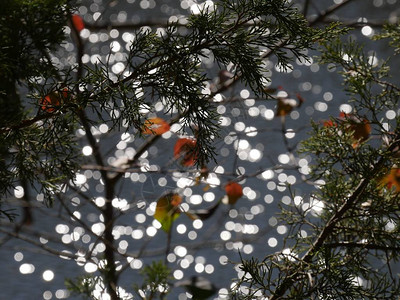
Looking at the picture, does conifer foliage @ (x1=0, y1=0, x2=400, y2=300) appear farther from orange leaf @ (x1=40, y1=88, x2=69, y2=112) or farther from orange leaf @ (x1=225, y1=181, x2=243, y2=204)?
orange leaf @ (x1=225, y1=181, x2=243, y2=204)

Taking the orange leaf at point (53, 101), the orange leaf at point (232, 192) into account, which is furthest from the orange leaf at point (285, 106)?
the orange leaf at point (53, 101)

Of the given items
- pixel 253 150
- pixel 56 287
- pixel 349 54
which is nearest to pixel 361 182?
pixel 349 54

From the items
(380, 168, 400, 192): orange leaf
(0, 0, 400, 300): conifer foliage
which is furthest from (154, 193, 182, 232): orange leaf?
(380, 168, 400, 192): orange leaf

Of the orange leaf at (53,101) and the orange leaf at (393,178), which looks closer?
the orange leaf at (53,101)

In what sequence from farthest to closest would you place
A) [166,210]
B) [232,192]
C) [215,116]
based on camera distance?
[232,192]
[166,210]
[215,116]

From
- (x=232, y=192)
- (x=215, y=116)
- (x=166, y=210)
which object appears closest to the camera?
(x=215, y=116)

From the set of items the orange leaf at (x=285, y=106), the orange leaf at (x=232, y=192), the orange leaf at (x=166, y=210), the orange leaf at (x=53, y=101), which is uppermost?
the orange leaf at (x=285, y=106)

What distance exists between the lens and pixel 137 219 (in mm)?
1810

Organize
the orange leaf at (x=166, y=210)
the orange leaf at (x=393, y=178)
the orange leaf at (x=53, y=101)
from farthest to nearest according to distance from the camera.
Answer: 1. the orange leaf at (x=166, y=210)
2. the orange leaf at (x=393, y=178)
3. the orange leaf at (x=53, y=101)

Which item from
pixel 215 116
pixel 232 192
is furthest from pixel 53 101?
pixel 232 192

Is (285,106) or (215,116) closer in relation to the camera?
(215,116)

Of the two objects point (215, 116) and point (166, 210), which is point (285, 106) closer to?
point (166, 210)

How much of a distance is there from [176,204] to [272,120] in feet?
4.64

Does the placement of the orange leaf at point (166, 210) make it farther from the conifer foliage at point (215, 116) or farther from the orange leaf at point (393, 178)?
the orange leaf at point (393, 178)
